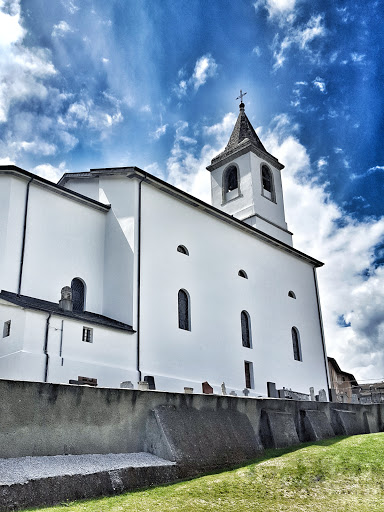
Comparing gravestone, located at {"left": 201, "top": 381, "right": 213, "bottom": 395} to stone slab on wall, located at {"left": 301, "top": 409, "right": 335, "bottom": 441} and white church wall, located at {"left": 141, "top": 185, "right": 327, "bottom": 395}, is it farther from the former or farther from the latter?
stone slab on wall, located at {"left": 301, "top": 409, "right": 335, "bottom": 441}

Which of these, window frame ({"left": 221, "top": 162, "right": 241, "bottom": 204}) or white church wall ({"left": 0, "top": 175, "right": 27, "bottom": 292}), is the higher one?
window frame ({"left": 221, "top": 162, "right": 241, "bottom": 204})

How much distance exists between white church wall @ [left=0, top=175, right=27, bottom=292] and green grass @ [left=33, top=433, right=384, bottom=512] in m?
11.2

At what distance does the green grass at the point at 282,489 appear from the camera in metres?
9.58

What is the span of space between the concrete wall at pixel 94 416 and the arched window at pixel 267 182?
70.2 ft

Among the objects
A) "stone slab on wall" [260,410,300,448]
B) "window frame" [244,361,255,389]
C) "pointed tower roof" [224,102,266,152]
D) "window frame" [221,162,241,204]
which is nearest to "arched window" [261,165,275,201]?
"pointed tower roof" [224,102,266,152]

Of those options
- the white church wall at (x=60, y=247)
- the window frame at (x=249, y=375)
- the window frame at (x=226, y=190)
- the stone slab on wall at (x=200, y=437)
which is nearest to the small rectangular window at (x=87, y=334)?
the white church wall at (x=60, y=247)

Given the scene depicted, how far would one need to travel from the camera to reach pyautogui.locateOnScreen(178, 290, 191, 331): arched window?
928 inches

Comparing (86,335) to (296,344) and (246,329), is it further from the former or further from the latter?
(296,344)

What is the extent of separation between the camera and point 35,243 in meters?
20.8

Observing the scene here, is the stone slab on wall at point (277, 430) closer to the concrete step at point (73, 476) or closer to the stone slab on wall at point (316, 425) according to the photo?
the stone slab on wall at point (316, 425)

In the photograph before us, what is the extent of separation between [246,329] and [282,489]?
16377 mm

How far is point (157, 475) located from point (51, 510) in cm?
284

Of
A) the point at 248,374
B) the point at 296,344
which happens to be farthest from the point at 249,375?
the point at 296,344

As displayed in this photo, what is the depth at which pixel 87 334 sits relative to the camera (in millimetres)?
19078
